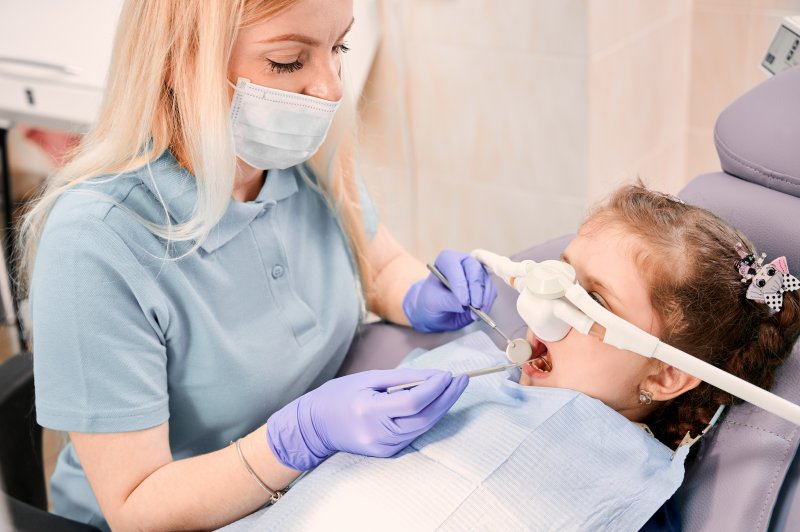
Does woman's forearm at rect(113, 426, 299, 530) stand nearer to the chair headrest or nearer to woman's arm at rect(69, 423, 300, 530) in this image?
woman's arm at rect(69, 423, 300, 530)

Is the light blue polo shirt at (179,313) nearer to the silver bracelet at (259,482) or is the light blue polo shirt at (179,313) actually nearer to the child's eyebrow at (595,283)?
the silver bracelet at (259,482)

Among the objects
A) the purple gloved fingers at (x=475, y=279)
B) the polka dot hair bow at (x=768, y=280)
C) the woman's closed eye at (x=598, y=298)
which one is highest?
the polka dot hair bow at (x=768, y=280)

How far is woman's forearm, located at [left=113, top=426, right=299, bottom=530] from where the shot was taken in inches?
48.0

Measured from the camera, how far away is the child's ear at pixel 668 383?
1.25 metres

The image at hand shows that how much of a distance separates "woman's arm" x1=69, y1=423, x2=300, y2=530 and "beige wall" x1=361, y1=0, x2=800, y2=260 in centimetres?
142

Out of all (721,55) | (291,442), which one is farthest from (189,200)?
(721,55)

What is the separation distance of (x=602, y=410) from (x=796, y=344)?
306 mm

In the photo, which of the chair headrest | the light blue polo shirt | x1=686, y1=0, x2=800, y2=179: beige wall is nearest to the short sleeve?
the light blue polo shirt

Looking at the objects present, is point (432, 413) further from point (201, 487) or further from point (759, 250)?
point (759, 250)

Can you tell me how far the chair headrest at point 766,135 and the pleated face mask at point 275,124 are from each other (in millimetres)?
659

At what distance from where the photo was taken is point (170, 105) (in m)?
1.27

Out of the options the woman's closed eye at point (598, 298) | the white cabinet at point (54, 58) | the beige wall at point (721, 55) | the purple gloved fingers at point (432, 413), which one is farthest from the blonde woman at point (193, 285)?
the beige wall at point (721, 55)

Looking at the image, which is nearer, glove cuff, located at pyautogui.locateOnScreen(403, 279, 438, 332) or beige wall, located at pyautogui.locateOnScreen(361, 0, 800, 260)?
glove cuff, located at pyautogui.locateOnScreen(403, 279, 438, 332)

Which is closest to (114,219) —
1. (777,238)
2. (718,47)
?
(777,238)
